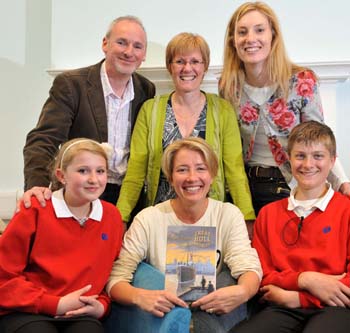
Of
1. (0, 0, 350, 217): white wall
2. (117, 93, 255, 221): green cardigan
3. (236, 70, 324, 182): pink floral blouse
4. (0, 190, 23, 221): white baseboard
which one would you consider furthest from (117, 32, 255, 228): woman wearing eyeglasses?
(0, 190, 23, 221): white baseboard

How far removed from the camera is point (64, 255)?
1.75 meters

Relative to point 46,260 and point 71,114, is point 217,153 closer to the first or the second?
point 71,114

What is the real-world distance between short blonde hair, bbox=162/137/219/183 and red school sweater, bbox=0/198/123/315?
35 cm

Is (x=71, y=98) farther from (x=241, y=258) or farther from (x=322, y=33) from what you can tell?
(x=322, y=33)

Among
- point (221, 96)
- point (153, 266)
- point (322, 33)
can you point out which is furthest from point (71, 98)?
point (322, 33)

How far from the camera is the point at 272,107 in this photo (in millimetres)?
2201

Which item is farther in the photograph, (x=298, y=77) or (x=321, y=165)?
(x=298, y=77)

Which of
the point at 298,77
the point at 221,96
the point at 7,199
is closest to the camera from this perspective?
the point at 298,77

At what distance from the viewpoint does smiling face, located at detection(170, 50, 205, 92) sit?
2148 millimetres

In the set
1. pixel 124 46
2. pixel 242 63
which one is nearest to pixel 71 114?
pixel 124 46

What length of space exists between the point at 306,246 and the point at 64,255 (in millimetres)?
872

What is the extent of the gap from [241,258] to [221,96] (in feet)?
2.78

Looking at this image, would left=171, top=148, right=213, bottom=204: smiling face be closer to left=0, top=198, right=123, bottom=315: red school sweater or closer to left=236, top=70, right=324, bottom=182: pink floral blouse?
left=0, top=198, right=123, bottom=315: red school sweater

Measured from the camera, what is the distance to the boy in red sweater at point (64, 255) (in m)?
1.66
